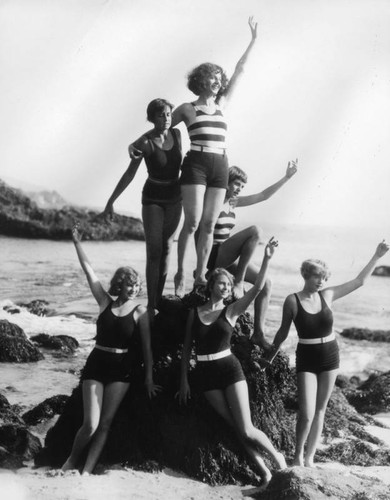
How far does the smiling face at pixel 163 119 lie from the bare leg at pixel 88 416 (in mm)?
2290

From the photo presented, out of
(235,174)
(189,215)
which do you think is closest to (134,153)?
(189,215)

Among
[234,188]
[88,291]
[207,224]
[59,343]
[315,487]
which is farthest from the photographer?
A: [88,291]

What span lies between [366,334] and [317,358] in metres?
16.2

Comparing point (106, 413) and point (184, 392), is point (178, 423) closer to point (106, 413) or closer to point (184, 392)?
point (184, 392)

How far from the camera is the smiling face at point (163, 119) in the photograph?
221 inches

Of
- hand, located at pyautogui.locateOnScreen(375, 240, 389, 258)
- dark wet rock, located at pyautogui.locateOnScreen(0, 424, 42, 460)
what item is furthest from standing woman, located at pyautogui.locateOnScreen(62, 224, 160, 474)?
hand, located at pyautogui.locateOnScreen(375, 240, 389, 258)

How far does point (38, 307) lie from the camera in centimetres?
2047

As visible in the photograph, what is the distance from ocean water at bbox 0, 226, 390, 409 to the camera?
11.7m

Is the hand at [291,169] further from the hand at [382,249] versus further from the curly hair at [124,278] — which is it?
the curly hair at [124,278]

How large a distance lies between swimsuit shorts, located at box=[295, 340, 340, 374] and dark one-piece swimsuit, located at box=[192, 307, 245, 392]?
561 mm

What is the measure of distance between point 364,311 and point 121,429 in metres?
21.5

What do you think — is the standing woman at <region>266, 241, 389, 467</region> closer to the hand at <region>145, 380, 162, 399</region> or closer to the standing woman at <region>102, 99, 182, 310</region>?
the hand at <region>145, 380, 162, 399</region>

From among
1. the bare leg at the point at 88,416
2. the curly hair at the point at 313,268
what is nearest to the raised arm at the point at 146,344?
the bare leg at the point at 88,416

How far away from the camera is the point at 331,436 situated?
754cm
